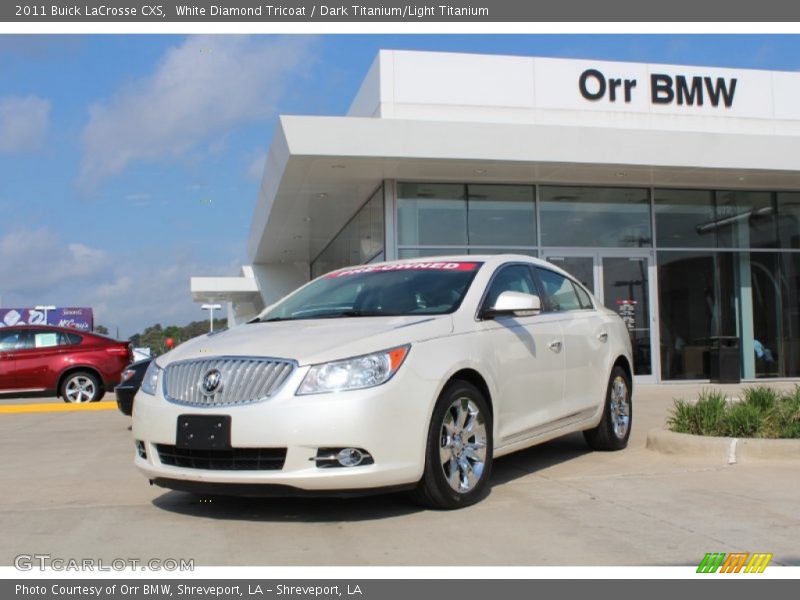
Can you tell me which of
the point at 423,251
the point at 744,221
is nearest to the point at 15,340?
the point at 423,251

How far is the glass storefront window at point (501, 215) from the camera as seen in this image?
587 inches

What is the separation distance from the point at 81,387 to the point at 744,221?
13369mm

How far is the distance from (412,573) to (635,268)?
13.0 meters

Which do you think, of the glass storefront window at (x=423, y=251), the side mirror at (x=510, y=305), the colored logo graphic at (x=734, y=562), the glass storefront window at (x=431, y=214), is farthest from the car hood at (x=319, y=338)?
the glass storefront window at (x=431, y=214)

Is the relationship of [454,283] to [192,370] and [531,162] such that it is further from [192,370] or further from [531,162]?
[531,162]

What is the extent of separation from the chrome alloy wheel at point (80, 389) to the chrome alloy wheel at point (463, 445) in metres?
10.7

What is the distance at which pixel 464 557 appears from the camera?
3.83 meters

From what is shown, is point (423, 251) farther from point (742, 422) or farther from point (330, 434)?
point (330, 434)

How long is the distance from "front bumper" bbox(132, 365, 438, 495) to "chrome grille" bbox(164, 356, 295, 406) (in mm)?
60

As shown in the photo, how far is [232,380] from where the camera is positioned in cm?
450

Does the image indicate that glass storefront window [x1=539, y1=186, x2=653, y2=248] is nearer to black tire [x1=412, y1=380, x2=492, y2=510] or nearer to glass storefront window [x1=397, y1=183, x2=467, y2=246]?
glass storefront window [x1=397, y1=183, x2=467, y2=246]

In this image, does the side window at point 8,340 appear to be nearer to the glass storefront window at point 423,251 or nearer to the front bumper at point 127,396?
the front bumper at point 127,396

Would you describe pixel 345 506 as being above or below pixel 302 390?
below
